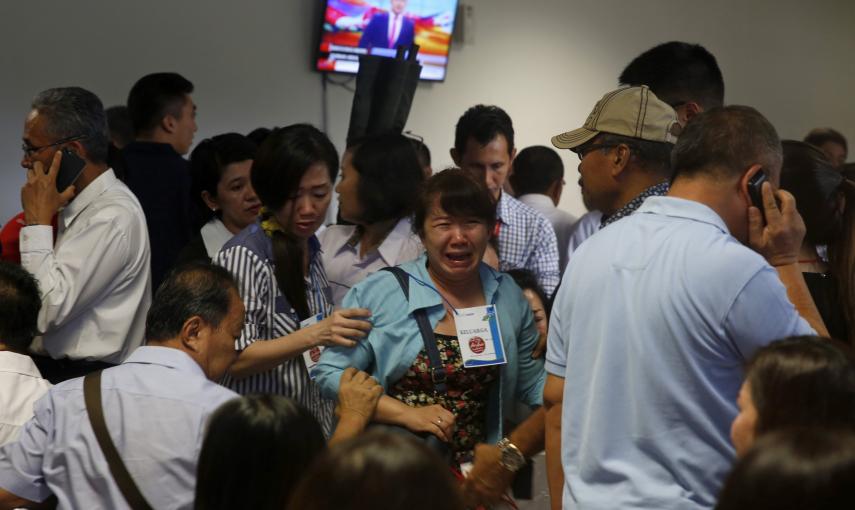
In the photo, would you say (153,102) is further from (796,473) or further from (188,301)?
(796,473)

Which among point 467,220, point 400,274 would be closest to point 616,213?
point 467,220

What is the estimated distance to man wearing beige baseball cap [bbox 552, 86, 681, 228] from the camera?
208 centimetres

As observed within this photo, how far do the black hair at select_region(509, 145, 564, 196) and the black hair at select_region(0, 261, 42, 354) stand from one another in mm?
3101

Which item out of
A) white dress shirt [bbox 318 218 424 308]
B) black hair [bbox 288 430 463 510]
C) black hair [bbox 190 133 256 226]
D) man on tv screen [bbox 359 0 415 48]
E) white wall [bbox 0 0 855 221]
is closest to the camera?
black hair [bbox 288 430 463 510]

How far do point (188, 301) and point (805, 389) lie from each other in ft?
4.33

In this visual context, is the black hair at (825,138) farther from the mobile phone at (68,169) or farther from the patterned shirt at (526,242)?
the mobile phone at (68,169)

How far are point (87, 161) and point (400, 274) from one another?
116 cm

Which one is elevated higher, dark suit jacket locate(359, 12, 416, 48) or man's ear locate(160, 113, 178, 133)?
dark suit jacket locate(359, 12, 416, 48)

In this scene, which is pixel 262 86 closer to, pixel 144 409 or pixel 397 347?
pixel 397 347

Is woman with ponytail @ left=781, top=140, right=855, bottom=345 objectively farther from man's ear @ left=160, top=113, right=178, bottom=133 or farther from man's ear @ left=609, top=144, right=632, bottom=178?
man's ear @ left=160, top=113, right=178, bottom=133

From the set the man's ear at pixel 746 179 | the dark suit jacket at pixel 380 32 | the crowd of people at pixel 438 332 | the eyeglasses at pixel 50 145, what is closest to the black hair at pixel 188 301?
the crowd of people at pixel 438 332

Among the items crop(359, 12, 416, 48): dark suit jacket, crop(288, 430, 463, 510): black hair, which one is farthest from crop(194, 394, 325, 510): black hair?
crop(359, 12, 416, 48): dark suit jacket

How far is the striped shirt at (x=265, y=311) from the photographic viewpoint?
2475 mm

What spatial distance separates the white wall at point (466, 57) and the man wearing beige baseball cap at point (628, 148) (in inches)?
163
